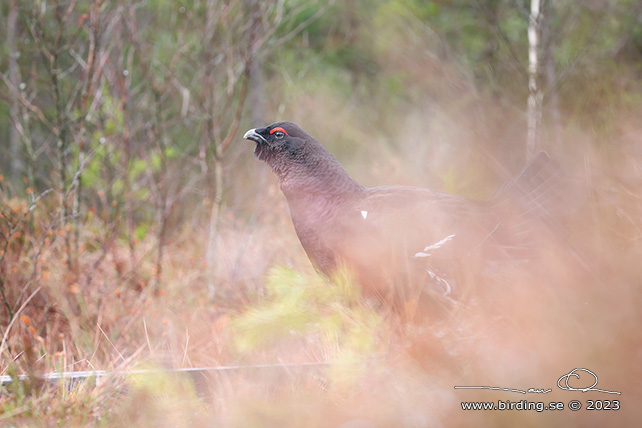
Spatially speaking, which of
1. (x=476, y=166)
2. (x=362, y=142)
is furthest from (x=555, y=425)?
(x=362, y=142)

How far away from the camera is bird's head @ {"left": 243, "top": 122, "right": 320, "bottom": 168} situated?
10.5ft

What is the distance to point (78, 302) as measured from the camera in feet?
14.2

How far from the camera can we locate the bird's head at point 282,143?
10.5 ft

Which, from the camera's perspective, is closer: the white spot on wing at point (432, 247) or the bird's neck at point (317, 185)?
the white spot on wing at point (432, 247)

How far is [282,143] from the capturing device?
3250 millimetres

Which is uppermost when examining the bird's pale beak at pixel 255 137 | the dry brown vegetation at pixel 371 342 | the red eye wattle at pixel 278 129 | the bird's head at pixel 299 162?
the red eye wattle at pixel 278 129

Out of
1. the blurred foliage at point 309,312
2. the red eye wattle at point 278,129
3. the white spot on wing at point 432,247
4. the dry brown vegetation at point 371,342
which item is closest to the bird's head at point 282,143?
the red eye wattle at point 278,129

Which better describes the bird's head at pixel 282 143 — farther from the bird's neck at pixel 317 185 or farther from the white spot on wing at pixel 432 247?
the white spot on wing at pixel 432 247

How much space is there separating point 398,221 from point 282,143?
88 cm

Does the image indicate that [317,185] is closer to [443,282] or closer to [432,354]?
[443,282]

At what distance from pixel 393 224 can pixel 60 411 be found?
1.54 metres

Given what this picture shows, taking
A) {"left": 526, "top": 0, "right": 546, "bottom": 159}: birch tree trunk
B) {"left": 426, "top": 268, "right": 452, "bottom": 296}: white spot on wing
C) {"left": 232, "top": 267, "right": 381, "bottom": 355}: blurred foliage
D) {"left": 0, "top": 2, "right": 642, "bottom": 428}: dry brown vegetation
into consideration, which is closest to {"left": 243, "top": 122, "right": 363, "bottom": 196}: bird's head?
{"left": 0, "top": 2, "right": 642, "bottom": 428}: dry brown vegetation

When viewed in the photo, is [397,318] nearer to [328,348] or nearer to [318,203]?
[328,348]

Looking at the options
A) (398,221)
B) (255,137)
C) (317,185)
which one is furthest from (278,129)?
(398,221)
